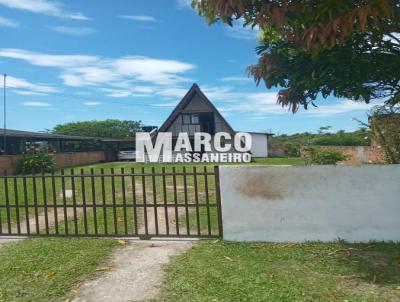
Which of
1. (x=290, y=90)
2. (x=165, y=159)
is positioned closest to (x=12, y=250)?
(x=290, y=90)

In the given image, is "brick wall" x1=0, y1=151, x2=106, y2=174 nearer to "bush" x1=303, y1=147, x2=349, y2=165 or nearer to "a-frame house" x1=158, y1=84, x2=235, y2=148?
"a-frame house" x1=158, y1=84, x2=235, y2=148

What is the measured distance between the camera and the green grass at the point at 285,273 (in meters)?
3.70

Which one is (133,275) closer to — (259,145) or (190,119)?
(190,119)

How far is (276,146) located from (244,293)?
38.8m

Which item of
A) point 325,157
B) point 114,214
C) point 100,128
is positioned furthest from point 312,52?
point 100,128

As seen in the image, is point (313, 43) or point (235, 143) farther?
point (235, 143)

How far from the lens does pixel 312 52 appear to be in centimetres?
386

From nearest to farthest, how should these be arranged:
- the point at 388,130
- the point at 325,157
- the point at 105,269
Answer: the point at 105,269 < the point at 388,130 < the point at 325,157

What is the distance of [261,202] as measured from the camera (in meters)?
5.59

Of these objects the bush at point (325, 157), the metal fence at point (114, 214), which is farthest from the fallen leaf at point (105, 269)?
the bush at point (325, 157)

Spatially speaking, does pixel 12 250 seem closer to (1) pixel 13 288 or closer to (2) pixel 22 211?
(1) pixel 13 288

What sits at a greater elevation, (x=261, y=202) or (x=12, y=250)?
(x=261, y=202)

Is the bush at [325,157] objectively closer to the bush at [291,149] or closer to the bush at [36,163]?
the bush at [36,163]

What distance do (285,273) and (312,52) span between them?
2.51 metres
